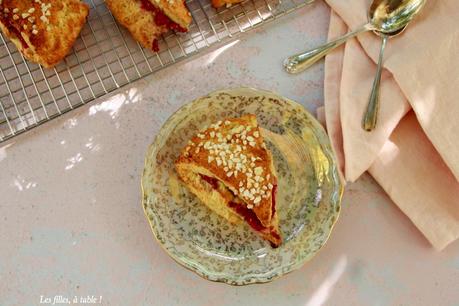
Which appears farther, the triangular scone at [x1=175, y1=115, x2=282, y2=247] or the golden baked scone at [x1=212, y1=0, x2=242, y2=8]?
the golden baked scone at [x1=212, y1=0, x2=242, y2=8]

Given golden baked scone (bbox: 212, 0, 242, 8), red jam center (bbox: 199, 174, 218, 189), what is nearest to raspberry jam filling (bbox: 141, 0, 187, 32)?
golden baked scone (bbox: 212, 0, 242, 8)

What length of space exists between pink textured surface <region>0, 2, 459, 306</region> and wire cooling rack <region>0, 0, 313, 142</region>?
0.05 meters

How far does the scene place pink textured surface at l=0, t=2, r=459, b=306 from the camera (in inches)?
74.1

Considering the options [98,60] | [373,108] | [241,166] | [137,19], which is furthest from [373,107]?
[98,60]

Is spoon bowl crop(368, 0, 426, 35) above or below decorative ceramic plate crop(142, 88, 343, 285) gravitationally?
above

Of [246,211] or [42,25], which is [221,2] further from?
[246,211]

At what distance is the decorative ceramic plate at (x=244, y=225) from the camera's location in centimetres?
181

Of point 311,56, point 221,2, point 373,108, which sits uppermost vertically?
point 221,2

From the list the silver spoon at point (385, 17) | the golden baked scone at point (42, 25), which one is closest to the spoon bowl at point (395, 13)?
the silver spoon at point (385, 17)

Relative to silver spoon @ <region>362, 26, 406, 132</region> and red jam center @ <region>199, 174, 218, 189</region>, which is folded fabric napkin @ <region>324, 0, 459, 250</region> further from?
red jam center @ <region>199, 174, 218, 189</region>

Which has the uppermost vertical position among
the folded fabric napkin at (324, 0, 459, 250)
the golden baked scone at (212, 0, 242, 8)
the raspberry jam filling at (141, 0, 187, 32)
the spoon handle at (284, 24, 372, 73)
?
the raspberry jam filling at (141, 0, 187, 32)

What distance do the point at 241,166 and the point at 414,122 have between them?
0.66 m

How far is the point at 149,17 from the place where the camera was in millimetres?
1947

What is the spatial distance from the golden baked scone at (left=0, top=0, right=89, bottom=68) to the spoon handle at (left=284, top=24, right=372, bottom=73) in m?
0.78
